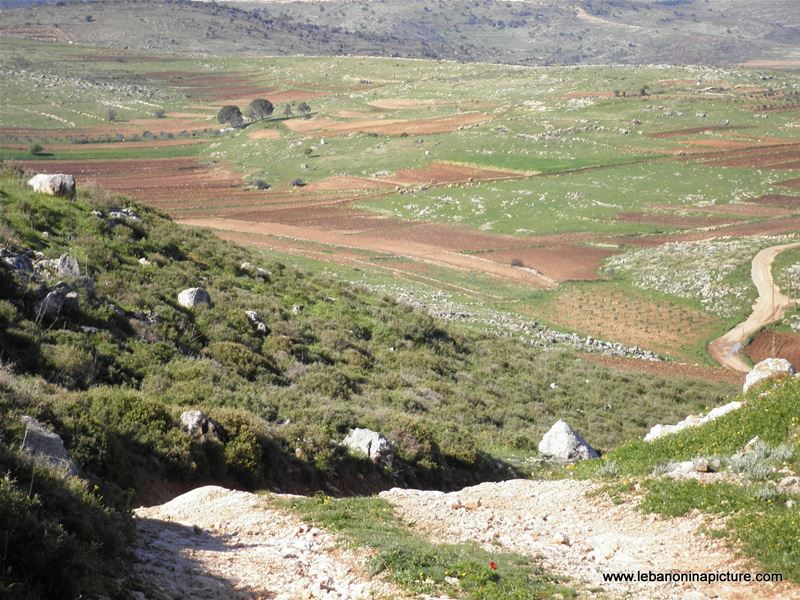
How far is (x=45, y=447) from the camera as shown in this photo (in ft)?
30.7

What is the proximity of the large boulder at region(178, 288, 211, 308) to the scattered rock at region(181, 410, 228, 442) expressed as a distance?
26.4ft

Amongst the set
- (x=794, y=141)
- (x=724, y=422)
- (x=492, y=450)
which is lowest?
(x=492, y=450)

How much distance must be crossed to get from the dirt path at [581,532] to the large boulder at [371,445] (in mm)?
2604

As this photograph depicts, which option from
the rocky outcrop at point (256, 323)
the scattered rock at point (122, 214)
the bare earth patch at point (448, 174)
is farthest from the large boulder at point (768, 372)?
the bare earth patch at point (448, 174)

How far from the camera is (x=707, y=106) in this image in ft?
329

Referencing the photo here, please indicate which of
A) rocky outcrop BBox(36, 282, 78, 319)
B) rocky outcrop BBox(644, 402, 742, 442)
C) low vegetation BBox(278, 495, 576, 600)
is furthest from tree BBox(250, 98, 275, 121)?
low vegetation BBox(278, 495, 576, 600)

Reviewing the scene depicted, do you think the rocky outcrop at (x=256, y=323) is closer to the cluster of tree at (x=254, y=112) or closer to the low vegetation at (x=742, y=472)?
the low vegetation at (x=742, y=472)

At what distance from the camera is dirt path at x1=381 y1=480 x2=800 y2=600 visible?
27.6ft

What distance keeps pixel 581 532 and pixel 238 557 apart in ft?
15.8

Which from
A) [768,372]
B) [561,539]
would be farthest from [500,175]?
[561,539]

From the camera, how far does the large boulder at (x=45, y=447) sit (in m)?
8.88

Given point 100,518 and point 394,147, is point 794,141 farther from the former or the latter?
point 100,518

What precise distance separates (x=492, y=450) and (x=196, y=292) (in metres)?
9.50

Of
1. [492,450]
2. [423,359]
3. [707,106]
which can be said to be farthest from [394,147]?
[492,450]
